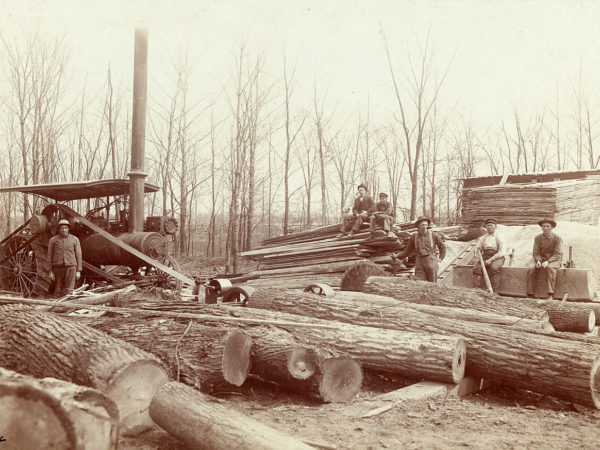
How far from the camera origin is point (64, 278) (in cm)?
1153

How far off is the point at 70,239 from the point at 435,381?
8745 millimetres

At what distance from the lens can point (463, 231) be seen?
17.8 metres

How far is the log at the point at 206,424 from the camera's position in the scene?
10.7 feet

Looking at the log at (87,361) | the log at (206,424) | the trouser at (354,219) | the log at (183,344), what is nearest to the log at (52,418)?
the log at (206,424)

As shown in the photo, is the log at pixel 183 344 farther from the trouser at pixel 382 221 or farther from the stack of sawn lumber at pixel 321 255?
the trouser at pixel 382 221

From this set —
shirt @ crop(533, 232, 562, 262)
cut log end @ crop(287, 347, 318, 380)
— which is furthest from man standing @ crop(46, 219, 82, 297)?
shirt @ crop(533, 232, 562, 262)

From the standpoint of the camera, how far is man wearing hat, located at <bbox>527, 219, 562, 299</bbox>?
390 inches

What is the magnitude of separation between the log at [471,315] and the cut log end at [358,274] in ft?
9.82

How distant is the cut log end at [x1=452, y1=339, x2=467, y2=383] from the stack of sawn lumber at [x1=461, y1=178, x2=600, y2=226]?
12521 millimetres

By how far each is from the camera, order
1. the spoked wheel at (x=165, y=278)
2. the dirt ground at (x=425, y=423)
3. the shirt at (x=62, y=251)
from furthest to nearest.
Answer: the spoked wheel at (x=165, y=278)
the shirt at (x=62, y=251)
the dirt ground at (x=425, y=423)

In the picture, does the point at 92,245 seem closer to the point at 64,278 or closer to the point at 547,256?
the point at 64,278

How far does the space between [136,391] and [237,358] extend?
1279mm

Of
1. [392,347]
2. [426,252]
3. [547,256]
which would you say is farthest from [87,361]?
[547,256]

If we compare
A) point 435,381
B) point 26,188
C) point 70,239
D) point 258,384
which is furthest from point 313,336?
point 26,188
